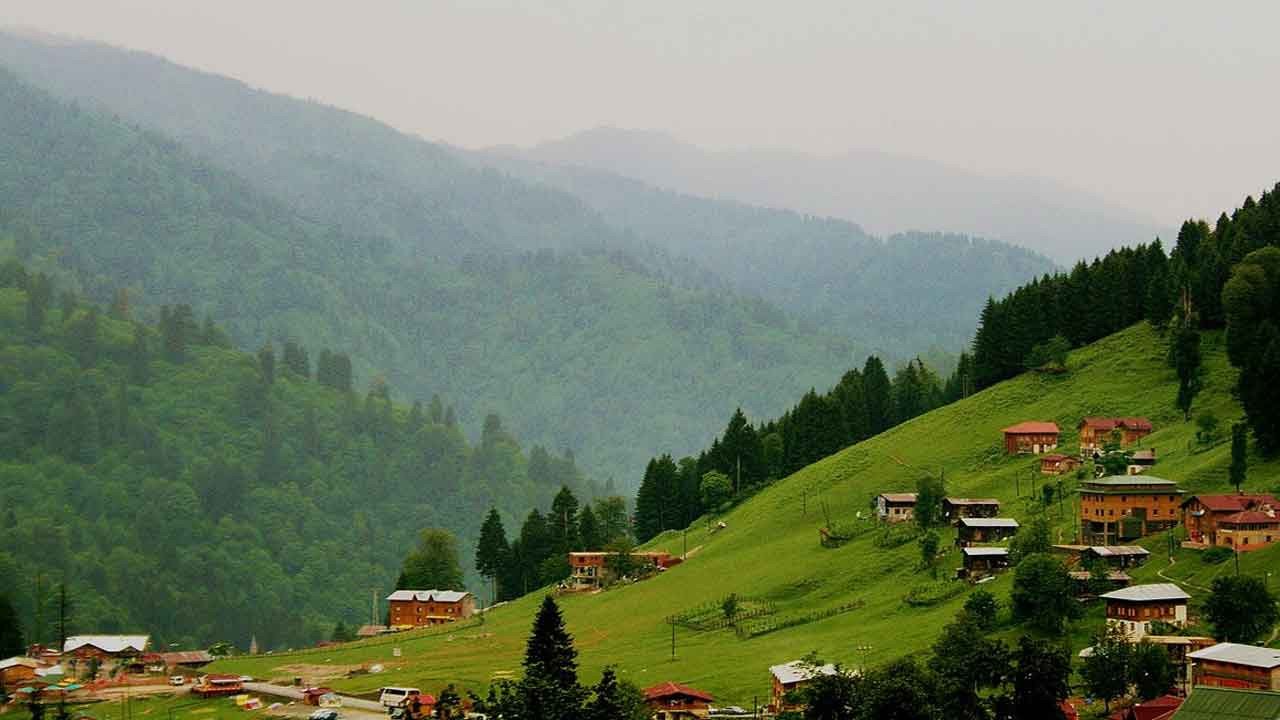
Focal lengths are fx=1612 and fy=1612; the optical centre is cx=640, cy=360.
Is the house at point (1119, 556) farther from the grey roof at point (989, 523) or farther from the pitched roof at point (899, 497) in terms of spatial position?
the pitched roof at point (899, 497)

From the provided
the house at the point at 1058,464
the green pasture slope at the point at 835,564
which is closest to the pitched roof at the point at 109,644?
the green pasture slope at the point at 835,564

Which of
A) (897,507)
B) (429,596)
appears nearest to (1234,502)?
(897,507)

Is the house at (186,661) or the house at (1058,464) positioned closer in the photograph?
the house at (1058,464)

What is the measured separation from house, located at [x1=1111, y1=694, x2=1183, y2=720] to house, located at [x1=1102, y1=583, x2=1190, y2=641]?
812cm

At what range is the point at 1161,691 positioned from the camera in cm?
8731

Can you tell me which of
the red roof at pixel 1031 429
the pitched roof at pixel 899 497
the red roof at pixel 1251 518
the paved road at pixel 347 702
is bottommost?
the paved road at pixel 347 702

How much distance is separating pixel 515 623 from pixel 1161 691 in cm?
7344

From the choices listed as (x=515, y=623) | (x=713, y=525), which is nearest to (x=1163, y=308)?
(x=713, y=525)

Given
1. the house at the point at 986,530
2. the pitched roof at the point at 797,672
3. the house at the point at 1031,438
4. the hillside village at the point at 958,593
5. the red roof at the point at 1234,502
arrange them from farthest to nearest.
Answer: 1. the house at the point at 1031,438
2. the house at the point at 986,530
3. the red roof at the point at 1234,502
4. the pitched roof at the point at 797,672
5. the hillside village at the point at 958,593

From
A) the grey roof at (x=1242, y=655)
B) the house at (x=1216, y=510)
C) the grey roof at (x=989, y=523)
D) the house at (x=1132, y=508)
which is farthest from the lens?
the grey roof at (x=989, y=523)

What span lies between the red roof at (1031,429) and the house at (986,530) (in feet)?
68.3

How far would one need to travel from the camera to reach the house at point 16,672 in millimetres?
129750

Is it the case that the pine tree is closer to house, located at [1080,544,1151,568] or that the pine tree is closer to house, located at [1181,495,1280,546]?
house, located at [1080,544,1151,568]

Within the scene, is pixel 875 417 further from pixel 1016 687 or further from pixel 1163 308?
pixel 1016 687
